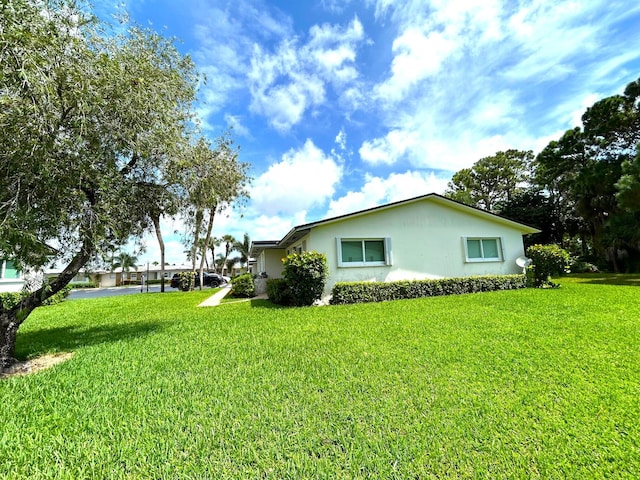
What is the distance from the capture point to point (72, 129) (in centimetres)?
512

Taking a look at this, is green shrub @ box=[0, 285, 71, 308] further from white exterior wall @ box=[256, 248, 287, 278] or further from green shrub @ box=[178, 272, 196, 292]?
white exterior wall @ box=[256, 248, 287, 278]

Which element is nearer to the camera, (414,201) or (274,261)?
(414,201)

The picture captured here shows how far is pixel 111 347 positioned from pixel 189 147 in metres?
4.93

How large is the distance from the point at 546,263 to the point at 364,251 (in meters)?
8.48

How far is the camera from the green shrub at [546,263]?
13484mm

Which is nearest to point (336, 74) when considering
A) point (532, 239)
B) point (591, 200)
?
point (591, 200)

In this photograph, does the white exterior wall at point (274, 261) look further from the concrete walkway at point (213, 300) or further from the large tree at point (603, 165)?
the large tree at point (603, 165)

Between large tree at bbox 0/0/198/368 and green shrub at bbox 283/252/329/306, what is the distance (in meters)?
5.73

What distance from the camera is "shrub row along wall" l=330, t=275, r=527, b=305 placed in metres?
11.6

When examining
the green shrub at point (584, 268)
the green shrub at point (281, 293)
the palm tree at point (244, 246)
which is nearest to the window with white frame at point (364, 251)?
the green shrub at point (281, 293)

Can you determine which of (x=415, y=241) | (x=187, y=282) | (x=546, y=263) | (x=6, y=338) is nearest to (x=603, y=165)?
(x=546, y=263)

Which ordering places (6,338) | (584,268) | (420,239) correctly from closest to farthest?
(6,338) → (420,239) → (584,268)

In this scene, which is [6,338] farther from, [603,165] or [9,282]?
[603,165]

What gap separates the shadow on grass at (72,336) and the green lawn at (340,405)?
0.14 meters
